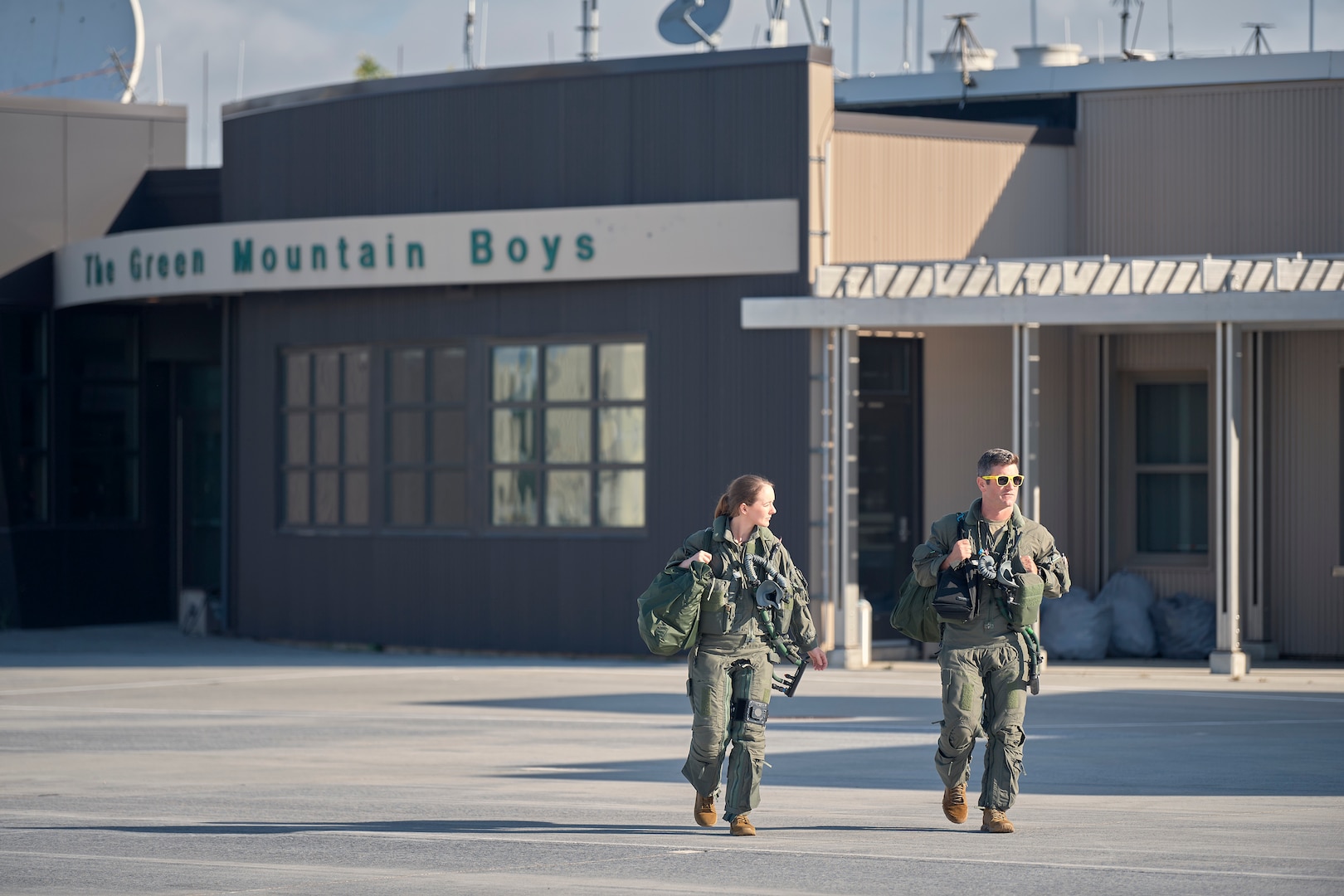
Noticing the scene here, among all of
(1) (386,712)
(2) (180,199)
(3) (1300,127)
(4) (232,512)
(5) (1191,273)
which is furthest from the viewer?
(2) (180,199)

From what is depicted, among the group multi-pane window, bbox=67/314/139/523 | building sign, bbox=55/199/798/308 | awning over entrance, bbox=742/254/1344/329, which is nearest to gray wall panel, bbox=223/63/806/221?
building sign, bbox=55/199/798/308

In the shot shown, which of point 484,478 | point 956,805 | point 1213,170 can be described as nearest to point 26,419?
point 484,478

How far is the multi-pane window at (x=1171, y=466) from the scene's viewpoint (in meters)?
19.9

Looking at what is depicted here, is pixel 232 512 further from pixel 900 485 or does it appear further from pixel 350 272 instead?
pixel 900 485

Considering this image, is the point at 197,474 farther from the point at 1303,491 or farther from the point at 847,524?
the point at 1303,491

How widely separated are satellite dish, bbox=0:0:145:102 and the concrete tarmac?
9.33 m

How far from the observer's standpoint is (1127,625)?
63.5 ft

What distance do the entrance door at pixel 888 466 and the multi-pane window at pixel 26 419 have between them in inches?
404

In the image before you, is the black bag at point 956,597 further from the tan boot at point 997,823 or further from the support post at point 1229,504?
the support post at point 1229,504

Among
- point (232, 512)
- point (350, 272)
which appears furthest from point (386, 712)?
point (232, 512)

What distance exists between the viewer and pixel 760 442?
18.6 metres

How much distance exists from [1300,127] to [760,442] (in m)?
6.45

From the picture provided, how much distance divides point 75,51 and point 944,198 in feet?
40.2

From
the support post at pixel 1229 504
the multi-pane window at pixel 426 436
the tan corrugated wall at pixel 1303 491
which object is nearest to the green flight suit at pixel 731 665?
the support post at pixel 1229 504
